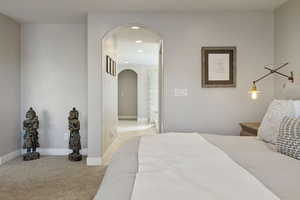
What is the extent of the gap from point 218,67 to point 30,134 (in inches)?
134

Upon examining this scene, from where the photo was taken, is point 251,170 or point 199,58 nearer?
point 251,170

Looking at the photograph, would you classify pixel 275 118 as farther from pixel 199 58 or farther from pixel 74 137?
pixel 74 137

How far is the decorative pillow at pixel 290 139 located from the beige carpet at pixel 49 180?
79.6 inches

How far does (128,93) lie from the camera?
39.7 ft

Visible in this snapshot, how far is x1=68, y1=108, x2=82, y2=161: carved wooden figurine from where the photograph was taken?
4.27 meters

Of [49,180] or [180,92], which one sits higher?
[180,92]

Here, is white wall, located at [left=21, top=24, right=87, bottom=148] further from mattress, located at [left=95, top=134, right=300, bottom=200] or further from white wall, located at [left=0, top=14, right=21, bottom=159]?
mattress, located at [left=95, top=134, right=300, bottom=200]

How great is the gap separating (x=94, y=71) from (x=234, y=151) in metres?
2.74

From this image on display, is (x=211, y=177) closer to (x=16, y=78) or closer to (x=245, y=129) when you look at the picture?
(x=245, y=129)

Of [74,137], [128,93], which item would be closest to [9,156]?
[74,137]

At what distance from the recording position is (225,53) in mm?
3832

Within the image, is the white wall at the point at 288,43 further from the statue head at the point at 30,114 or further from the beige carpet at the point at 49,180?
the statue head at the point at 30,114

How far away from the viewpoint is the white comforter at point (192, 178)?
2.99 ft

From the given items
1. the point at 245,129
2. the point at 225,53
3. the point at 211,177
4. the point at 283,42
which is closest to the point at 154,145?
the point at 211,177
